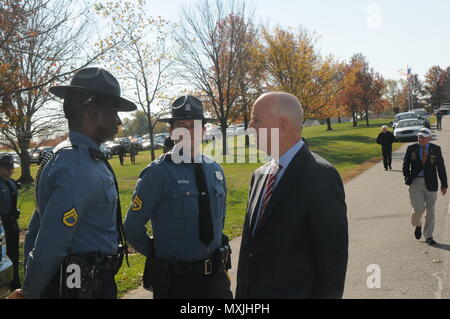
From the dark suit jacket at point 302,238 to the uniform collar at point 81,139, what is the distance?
1093 millimetres

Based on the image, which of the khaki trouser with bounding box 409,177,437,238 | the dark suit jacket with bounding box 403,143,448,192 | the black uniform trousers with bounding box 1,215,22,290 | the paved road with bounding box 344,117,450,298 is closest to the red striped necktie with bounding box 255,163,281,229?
the paved road with bounding box 344,117,450,298

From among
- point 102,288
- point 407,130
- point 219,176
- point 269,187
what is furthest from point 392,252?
point 407,130

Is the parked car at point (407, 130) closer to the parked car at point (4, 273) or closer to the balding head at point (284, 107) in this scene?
the parked car at point (4, 273)

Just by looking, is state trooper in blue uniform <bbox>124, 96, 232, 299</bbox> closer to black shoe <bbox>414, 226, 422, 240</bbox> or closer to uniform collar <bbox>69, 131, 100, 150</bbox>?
uniform collar <bbox>69, 131, 100, 150</bbox>

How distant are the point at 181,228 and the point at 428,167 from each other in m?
6.68

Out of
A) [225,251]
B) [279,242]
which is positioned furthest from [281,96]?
[225,251]

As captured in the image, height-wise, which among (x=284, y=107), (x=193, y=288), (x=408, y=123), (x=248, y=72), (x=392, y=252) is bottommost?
(x=392, y=252)

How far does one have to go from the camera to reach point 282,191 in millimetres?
2539

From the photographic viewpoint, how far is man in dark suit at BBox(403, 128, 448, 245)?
328 inches

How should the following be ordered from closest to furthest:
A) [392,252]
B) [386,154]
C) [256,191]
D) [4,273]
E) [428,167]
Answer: [256,191]
[4,273]
[392,252]
[428,167]
[386,154]

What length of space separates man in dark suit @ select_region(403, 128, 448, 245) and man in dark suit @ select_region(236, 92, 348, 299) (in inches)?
249

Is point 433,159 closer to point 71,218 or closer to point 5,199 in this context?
point 5,199

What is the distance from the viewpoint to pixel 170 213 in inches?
134
